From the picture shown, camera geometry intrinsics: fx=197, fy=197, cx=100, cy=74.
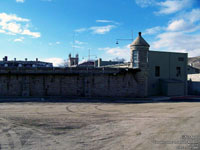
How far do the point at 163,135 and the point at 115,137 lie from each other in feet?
8.56

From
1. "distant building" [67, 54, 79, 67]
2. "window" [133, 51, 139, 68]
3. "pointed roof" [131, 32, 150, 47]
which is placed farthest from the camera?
"distant building" [67, 54, 79, 67]

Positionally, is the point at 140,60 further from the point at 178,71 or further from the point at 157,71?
the point at 178,71

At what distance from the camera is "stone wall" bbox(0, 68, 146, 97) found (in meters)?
28.4

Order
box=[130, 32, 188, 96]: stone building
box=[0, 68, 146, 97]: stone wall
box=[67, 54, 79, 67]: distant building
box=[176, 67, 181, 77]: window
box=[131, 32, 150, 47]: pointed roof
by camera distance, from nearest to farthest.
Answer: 1. box=[0, 68, 146, 97]: stone wall
2. box=[131, 32, 150, 47]: pointed roof
3. box=[130, 32, 188, 96]: stone building
4. box=[176, 67, 181, 77]: window
5. box=[67, 54, 79, 67]: distant building

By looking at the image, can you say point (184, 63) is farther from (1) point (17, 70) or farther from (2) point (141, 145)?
(2) point (141, 145)

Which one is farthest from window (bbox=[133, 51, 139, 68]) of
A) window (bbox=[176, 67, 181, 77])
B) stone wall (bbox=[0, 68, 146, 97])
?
window (bbox=[176, 67, 181, 77])

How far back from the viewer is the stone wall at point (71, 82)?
2844cm

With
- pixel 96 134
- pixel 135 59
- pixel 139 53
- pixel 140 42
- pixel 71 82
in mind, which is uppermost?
pixel 140 42

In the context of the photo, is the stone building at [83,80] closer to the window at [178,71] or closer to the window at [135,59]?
the window at [135,59]

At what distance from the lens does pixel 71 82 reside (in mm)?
29844

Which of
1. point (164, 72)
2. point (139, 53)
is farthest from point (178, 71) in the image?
point (139, 53)

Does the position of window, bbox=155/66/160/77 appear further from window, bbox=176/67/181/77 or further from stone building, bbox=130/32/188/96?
window, bbox=176/67/181/77

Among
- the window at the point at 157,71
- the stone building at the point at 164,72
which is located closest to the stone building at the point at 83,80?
the stone building at the point at 164,72

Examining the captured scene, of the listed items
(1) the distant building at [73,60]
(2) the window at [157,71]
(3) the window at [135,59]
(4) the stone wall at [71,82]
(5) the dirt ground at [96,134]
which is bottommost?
(5) the dirt ground at [96,134]
